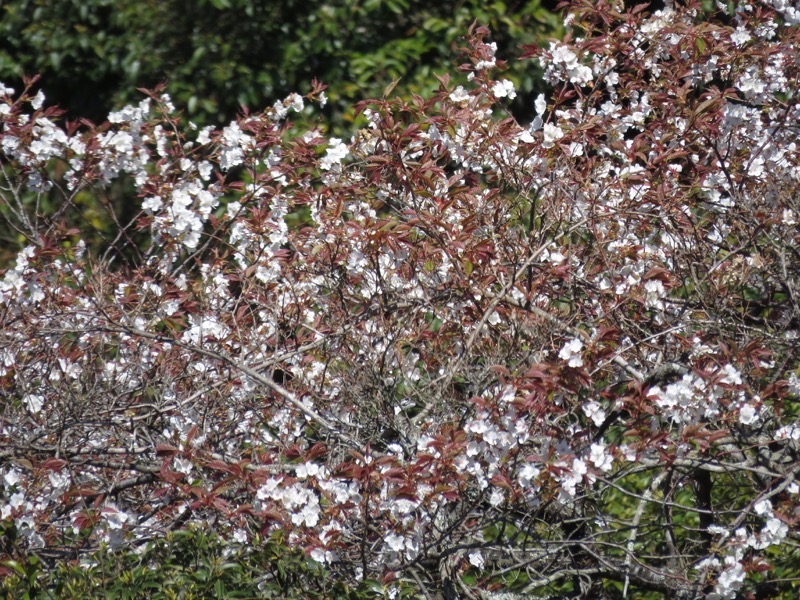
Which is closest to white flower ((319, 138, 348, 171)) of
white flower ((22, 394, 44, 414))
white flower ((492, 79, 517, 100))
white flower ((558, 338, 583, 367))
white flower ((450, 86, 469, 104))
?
white flower ((450, 86, 469, 104))

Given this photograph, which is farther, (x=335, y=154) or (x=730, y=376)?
(x=335, y=154)

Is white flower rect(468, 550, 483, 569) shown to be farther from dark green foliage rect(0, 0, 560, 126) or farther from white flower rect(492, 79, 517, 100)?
dark green foliage rect(0, 0, 560, 126)

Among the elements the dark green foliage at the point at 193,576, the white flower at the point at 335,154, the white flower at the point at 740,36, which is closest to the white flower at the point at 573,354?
the dark green foliage at the point at 193,576

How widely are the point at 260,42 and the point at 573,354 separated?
175 inches

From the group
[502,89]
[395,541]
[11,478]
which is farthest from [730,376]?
[11,478]

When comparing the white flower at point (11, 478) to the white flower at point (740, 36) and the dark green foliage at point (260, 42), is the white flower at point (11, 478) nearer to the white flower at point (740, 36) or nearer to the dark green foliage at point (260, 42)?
the white flower at point (740, 36)

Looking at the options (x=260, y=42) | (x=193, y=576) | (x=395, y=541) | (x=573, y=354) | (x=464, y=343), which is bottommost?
(x=260, y=42)

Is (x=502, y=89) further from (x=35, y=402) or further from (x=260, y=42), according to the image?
(x=260, y=42)

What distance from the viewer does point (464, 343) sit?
3.02m

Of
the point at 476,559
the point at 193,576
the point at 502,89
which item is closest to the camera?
the point at 193,576

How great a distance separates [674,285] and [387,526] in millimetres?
1116

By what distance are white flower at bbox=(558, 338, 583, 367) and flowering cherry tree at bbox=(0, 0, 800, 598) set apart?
1cm

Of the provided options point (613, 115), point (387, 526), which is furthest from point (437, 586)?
point (613, 115)

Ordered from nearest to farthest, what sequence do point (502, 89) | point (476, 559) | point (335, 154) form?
point (476, 559) < point (502, 89) < point (335, 154)
